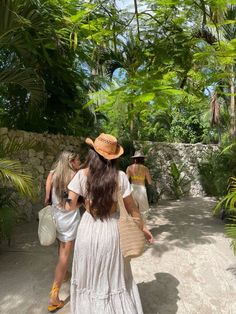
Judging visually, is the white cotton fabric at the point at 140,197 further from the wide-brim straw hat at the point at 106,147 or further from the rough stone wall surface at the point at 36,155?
the wide-brim straw hat at the point at 106,147

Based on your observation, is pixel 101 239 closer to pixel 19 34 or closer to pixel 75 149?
pixel 19 34

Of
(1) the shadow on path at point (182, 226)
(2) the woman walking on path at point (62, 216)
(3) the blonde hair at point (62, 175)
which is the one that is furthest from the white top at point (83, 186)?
(1) the shadow on path at point (182, 226)

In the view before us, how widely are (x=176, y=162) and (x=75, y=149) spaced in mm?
Result: 4820

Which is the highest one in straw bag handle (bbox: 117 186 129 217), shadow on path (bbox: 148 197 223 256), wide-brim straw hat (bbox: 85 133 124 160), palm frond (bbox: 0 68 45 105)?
palm frond (bbox: 0 68 45 105)

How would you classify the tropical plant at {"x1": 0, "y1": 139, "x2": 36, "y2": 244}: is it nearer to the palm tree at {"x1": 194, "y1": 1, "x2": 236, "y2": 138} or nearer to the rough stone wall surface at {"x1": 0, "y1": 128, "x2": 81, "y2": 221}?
the rough stone wall surface at {"x1": 0, "y1": 128, "x2": 81, "y2": 221}

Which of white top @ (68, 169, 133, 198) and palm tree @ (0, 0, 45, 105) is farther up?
palm tree @ (0, 0, 45, 105)

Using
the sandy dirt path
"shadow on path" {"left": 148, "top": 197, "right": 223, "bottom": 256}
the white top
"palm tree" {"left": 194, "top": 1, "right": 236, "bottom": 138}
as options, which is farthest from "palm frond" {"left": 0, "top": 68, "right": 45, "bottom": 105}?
the white top

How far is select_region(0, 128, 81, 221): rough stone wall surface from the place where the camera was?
680cm

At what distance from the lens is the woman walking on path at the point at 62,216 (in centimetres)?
346

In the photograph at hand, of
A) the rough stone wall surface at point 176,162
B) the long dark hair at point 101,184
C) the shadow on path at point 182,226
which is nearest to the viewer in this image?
the long dark hair at point 101,184

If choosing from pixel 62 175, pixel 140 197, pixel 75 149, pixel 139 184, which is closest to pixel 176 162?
pixel 75 149

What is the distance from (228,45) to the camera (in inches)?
198

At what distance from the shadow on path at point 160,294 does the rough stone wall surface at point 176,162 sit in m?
7.09

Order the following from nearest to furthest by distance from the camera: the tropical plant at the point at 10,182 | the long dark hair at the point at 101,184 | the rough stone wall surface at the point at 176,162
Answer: the long dark hair at the point at 101,184 → the tropical plant at the point at 10,182 → the rough stone wall surface at the point at 176,162
